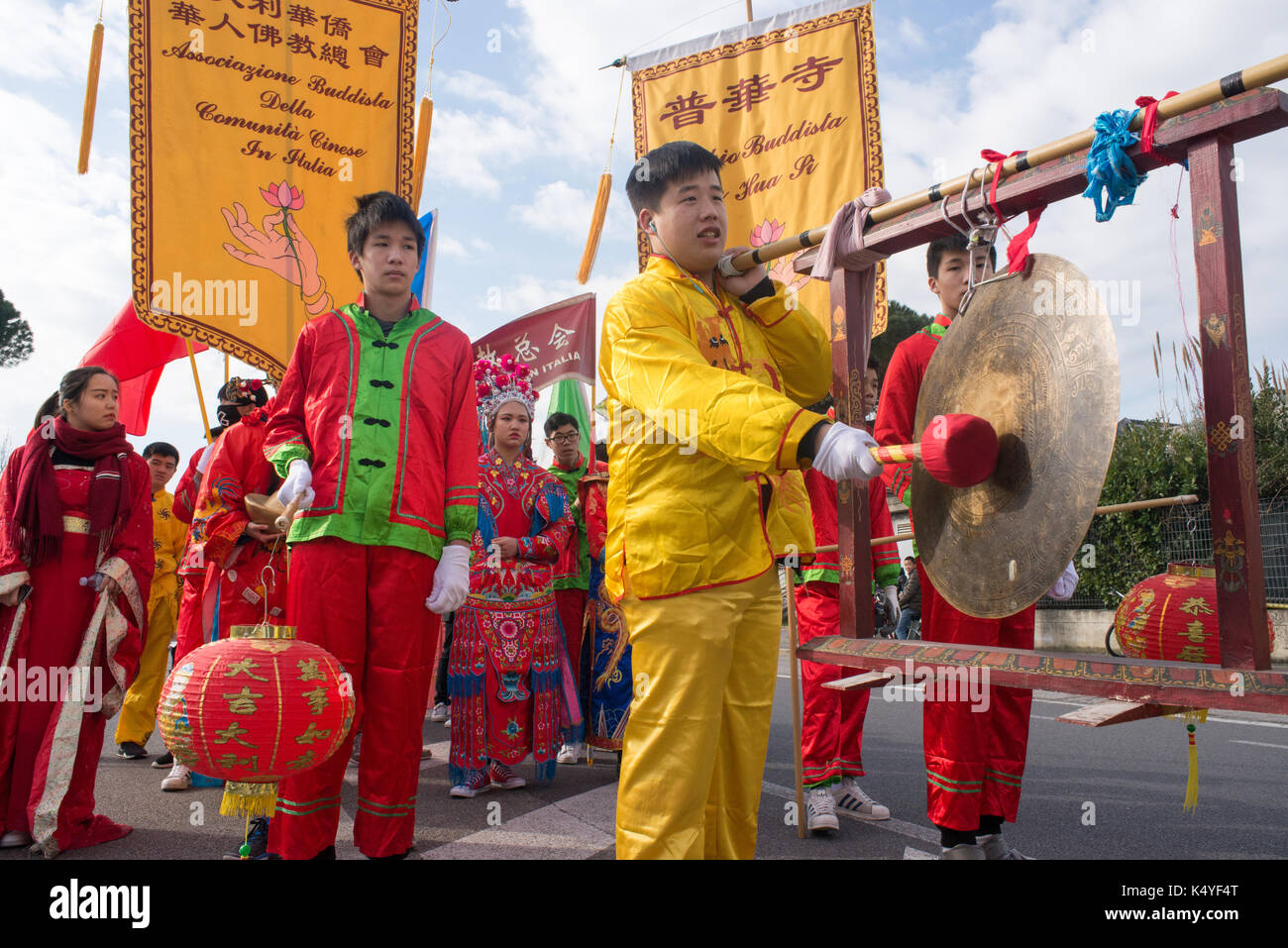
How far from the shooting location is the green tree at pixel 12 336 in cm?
2586

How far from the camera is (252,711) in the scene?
2.06 meters

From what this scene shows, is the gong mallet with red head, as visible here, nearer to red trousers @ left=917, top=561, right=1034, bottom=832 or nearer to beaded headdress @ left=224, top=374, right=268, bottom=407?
red trousers @ left=917, top=561, right=1034, bottom=832

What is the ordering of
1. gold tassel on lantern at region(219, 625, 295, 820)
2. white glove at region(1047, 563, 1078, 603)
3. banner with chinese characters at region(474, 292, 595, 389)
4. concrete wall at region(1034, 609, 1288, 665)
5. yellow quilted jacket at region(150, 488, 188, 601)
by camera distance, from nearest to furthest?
gold tassel on lantern at region(219, 625, 295, 820) < white glove at region(1047, 563, 1078, 603) < yellow quilted jacket at region(150, 488, 188, 601) < banner with chinese characters at region(474, 292, 595, 389) < concrete wall at region(1034, 609, 1288, 665)

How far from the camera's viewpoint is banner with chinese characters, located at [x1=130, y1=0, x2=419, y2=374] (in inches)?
178

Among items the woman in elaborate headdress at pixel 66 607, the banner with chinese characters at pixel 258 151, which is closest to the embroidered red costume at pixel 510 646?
the woman in elaborate headdress at pixel 66 607

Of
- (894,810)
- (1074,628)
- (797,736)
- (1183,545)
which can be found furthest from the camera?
(1074,628)

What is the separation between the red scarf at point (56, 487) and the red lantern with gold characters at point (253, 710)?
5.40 ft

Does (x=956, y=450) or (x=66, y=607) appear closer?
(x=956, y=450)

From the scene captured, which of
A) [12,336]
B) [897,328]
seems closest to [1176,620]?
[897,328]

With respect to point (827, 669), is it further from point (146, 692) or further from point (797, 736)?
point (146, 692)

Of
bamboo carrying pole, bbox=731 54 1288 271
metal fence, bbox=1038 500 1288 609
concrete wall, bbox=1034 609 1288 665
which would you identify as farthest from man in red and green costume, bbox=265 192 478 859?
concrete wall, bbox=1034 609 1288 665

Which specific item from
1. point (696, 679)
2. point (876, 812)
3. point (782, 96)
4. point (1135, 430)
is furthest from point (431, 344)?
point (1135, 430)

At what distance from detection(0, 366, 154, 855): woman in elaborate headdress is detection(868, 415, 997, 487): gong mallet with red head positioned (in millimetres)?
3195

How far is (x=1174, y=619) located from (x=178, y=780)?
4.37 meters
